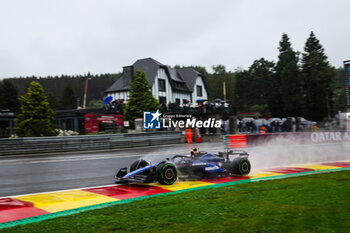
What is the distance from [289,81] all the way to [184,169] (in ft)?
173

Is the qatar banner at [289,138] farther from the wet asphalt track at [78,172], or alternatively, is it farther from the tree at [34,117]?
the tree at [34,117]

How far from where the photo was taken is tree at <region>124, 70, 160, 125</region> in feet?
110

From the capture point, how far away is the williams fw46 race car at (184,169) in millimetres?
8445

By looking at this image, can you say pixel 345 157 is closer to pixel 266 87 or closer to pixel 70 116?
pixel 70 116

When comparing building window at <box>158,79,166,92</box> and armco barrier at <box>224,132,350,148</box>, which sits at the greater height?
building window at <box>158,79,166,92</box>

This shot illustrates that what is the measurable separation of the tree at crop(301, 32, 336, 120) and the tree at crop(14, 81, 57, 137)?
144 feet

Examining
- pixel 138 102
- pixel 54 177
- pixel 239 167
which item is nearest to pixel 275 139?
pixel 239 167

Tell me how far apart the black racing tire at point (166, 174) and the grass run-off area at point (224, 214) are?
4.60ft

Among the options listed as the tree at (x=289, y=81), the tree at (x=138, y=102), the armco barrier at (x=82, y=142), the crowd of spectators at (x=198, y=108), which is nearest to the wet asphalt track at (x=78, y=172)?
the armco barrier at (x=82, y=142)

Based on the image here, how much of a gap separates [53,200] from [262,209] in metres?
4.41

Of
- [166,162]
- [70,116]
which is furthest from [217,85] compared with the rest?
[166,162]

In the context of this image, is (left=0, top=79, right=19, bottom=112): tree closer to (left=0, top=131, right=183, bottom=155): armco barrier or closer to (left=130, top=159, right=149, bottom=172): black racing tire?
(left=0, top=131, right=183, bottom=155): armco barrier

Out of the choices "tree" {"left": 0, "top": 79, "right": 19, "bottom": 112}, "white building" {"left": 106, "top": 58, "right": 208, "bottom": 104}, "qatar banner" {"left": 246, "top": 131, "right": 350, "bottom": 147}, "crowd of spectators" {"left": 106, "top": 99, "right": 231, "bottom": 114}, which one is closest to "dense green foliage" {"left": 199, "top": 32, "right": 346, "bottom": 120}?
"white building" {"left": 106, "top": 58, "right": 208, "bottom": 104}

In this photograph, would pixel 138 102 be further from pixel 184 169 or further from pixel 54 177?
pixel 184 169
